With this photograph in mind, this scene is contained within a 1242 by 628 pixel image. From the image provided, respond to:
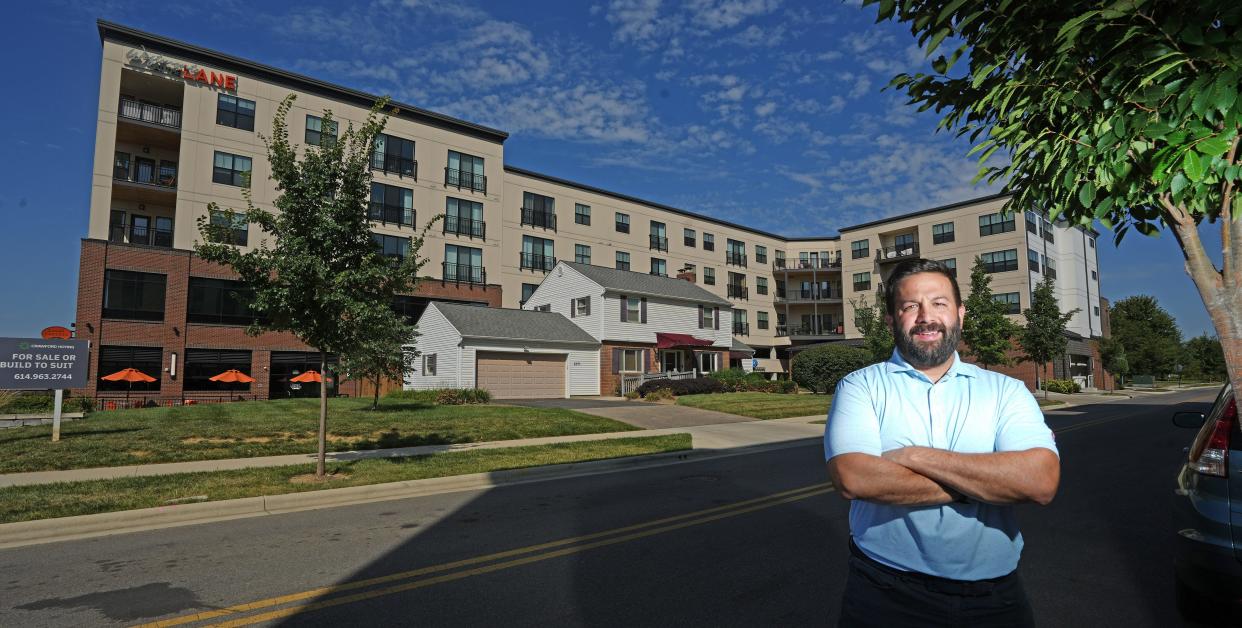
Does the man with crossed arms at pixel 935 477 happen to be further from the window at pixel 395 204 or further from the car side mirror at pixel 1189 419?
the window at pixel 395 204

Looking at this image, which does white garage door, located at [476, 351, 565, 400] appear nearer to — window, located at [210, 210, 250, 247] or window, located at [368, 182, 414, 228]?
window, located at [368, 182, 414, 228]

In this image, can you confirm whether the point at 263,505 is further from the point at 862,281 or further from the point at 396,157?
the point at 862,281

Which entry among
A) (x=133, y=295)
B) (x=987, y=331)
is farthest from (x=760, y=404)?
(x=133, y=295)

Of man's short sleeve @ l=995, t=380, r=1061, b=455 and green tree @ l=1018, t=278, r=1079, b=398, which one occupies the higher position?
green tree @ l=1018, t=278, r=1079, b=398

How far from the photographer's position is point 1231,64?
129 inches

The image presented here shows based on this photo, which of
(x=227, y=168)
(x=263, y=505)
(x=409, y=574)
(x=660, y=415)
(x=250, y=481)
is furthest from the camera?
(x=227, y=168)

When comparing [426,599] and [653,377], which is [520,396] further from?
[426,599]

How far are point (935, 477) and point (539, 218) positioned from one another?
45542 mm

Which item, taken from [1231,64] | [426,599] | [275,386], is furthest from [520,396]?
[1231,64]

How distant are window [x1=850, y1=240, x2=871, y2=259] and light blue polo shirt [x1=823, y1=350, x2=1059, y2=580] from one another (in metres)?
59.7

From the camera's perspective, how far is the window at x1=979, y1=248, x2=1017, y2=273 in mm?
48031

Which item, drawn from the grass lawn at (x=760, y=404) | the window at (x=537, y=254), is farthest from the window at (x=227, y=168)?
the grass lawn at (x=760, y=404)

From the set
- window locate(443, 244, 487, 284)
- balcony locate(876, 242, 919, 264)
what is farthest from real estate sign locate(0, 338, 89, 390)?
balcony locate(876, 242, 919, 264)

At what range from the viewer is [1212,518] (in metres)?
3.97
